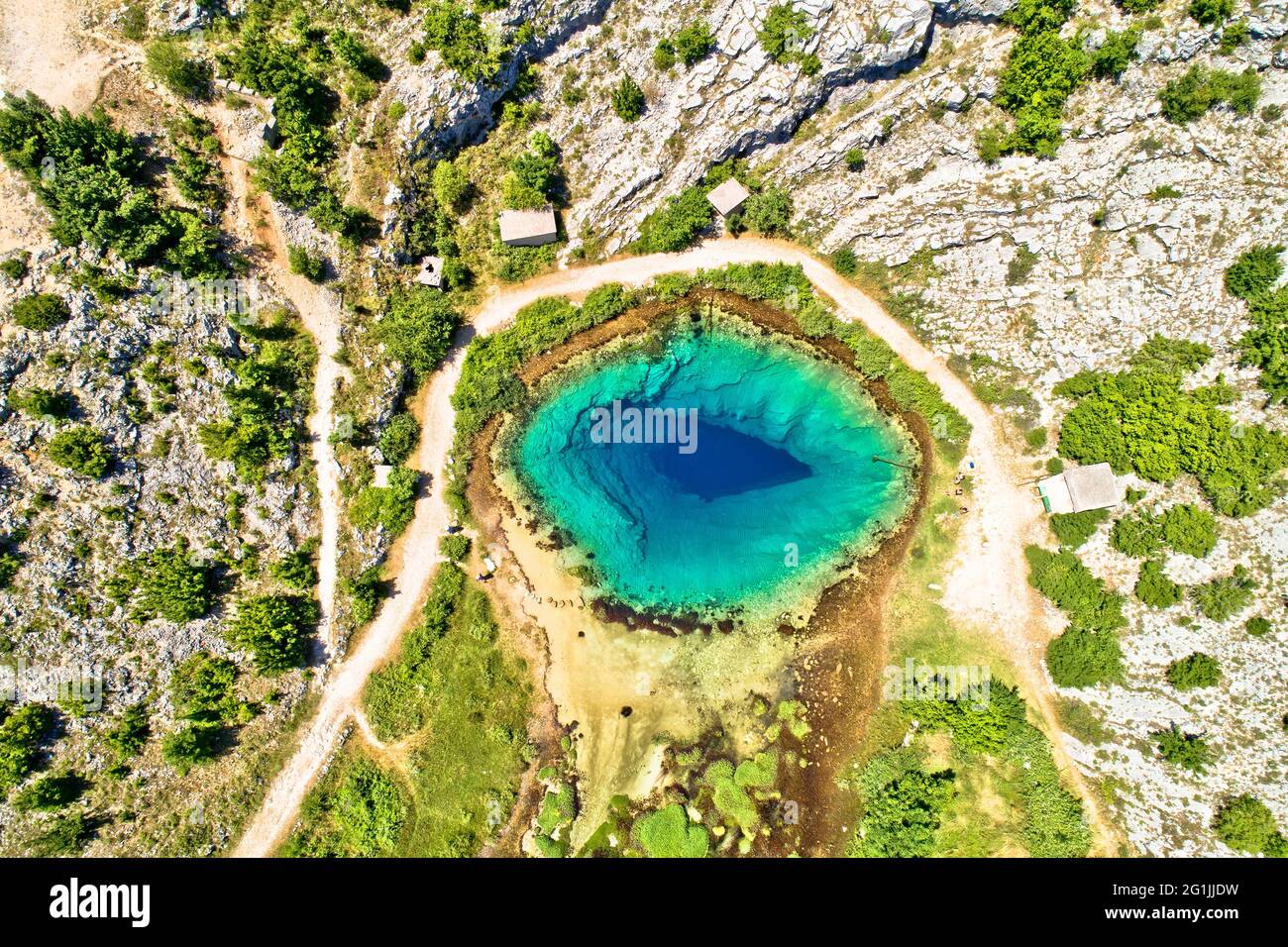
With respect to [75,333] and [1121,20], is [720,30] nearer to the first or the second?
[1121,20]

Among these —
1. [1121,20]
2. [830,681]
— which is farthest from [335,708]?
[1121,20]

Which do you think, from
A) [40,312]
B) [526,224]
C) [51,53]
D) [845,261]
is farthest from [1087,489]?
→ [51,53]

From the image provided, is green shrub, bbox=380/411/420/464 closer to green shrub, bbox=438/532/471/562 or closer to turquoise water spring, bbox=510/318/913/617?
green shrub, bbox=438/532/471/562

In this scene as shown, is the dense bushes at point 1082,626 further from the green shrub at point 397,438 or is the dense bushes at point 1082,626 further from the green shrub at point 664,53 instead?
the green shrub at point 397,438

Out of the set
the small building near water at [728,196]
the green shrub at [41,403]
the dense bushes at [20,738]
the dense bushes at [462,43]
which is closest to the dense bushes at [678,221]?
the small building near water at [728,196]

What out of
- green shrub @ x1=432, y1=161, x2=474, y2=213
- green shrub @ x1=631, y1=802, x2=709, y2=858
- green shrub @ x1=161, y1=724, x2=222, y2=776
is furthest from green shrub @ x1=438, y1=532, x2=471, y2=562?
green shrub @ x1=432, y1=161, x2=474, y2=213

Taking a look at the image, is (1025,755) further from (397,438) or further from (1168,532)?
(397,438)

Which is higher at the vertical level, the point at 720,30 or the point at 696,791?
the point at 720,30
